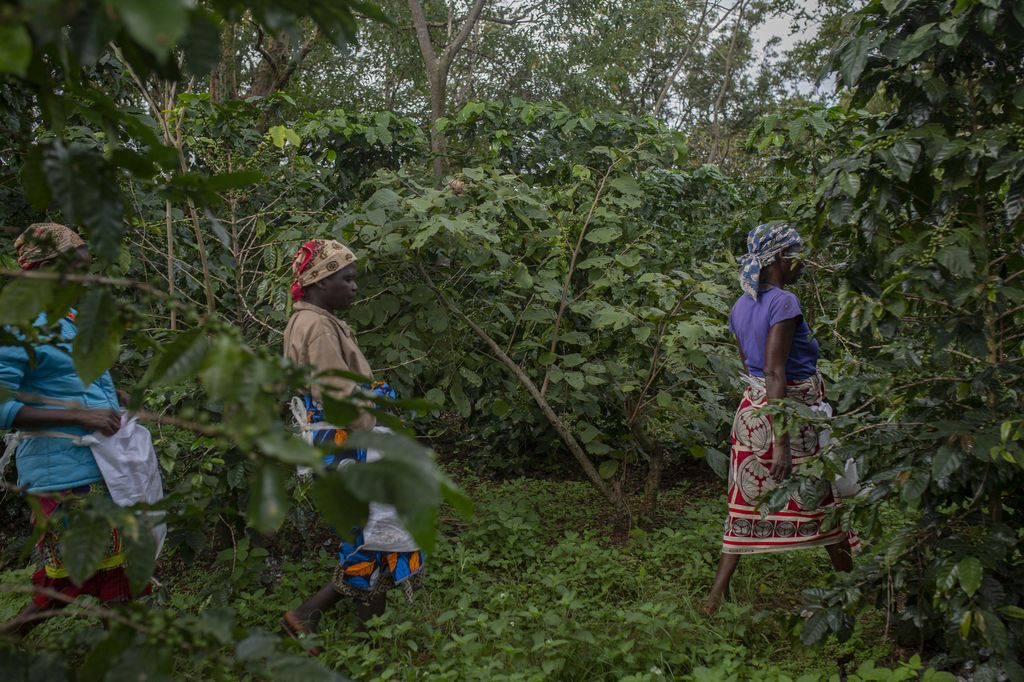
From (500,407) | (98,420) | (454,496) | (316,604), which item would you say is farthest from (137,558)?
(500,407)

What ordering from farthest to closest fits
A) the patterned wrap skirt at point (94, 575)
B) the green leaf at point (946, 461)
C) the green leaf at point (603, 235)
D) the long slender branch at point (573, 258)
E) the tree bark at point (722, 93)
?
the tree bark at point (722, 93), the long slender branch at point (573, 258), the green leaf at point (603, 235), the patterned wrap skirt at point (94, 575), the green leaf at point (946, 461)

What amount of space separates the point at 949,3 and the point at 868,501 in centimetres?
150

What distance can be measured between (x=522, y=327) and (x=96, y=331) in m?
3.81

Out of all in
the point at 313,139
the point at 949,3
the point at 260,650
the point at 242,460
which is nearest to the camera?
the point at 260,650

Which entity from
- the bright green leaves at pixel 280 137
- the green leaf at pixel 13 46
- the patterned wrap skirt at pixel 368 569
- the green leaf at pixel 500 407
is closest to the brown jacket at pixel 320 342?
the patterned wrap skirt at pixel 368 569

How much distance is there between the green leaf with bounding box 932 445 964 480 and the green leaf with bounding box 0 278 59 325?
2265mm

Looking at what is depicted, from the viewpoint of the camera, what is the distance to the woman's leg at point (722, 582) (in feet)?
Result: 11.4

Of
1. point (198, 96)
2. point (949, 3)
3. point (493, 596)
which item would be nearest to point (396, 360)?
point (493, 596)

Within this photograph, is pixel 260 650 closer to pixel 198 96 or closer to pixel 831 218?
pixel 831 218

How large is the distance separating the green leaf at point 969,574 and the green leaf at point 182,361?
212 cm

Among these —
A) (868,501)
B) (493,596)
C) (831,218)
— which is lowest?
(493,596)

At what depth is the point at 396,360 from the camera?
13.0ft

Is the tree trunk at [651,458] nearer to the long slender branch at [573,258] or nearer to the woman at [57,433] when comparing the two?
the long slender branch at [573,258]

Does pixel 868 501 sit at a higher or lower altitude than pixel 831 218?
lower
